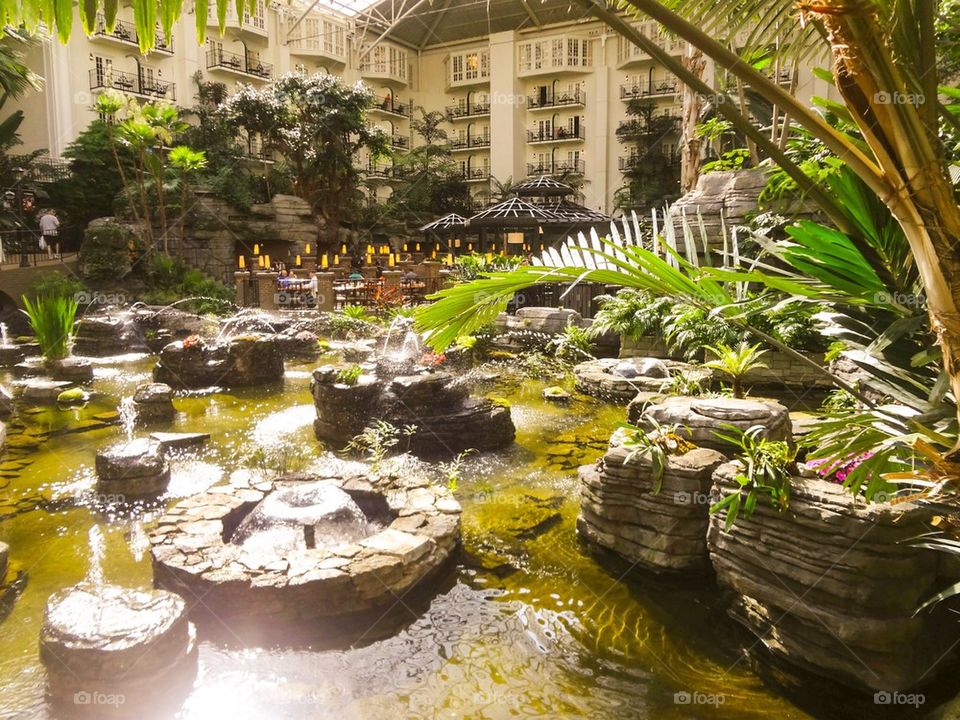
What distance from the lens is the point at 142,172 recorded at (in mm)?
20609

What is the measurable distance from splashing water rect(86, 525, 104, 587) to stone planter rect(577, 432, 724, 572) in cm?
373

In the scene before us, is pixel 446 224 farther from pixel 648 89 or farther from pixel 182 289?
pixel 648 89

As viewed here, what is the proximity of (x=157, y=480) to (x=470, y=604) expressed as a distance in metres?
3.75

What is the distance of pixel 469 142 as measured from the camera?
109 feet

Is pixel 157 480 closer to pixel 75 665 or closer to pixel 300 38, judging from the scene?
pixel 75 665

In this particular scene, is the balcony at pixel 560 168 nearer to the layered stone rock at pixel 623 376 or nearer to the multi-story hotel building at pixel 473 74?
the multi-story hotel building at pixel 473 74

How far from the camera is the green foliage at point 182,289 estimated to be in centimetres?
1748

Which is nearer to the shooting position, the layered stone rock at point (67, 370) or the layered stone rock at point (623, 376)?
the layered stone rock at point (623, 376)

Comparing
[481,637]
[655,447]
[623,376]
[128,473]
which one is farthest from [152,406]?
[655,447]

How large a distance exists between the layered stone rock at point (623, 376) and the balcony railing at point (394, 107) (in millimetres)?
25728

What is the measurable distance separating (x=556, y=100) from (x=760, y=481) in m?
29.4

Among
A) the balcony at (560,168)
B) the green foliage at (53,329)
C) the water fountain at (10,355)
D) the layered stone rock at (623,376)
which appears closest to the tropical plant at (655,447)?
the layered stone rock at (623,376)

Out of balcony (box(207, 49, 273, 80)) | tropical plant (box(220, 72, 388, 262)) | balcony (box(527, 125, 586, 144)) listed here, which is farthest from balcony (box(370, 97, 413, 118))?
tropical plant (box(220, 72, 388, 262))

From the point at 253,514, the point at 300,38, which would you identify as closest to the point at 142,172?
the point at 300,38
